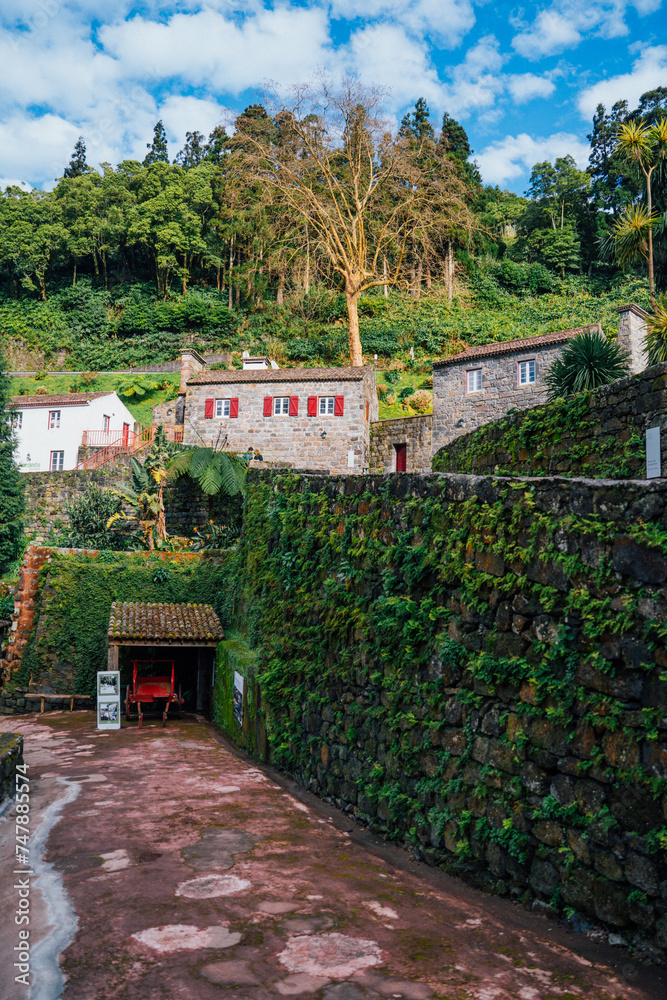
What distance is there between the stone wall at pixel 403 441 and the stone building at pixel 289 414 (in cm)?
41

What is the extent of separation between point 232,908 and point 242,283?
48116 millimetres

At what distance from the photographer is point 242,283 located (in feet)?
161

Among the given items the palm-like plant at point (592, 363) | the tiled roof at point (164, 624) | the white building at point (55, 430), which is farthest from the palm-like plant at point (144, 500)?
the palm-like plant at point (592, 363)

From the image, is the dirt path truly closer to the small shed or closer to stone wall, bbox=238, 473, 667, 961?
stone wall, bbox=238, 473, 667, 961

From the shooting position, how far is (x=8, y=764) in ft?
23.3

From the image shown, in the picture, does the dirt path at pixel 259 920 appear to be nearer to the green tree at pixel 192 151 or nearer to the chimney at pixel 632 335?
the chimney at pixel 632 335

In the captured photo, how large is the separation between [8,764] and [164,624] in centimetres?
731

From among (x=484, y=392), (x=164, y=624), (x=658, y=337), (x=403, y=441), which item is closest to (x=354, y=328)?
(x=403, y=441)

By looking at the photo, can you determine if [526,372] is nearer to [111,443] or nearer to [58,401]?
[111,443]

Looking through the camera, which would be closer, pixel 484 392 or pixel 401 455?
pixel 484 392

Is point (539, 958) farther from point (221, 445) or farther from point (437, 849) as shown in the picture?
point (221, 445)

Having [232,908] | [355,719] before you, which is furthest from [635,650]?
[355,719]

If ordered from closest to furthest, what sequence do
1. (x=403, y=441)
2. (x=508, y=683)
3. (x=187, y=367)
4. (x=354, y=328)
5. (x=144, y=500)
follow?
1. (x=508, y=683)
2. (x=144, y=500)
3. (x=403, y=441)
4. (x=187, y=367)
5. (x=354, y=328)

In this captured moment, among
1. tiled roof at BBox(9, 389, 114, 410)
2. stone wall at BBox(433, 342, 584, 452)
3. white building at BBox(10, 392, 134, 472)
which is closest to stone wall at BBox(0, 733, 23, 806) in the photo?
stone wall at BBox(433, 342, 584, 452)
